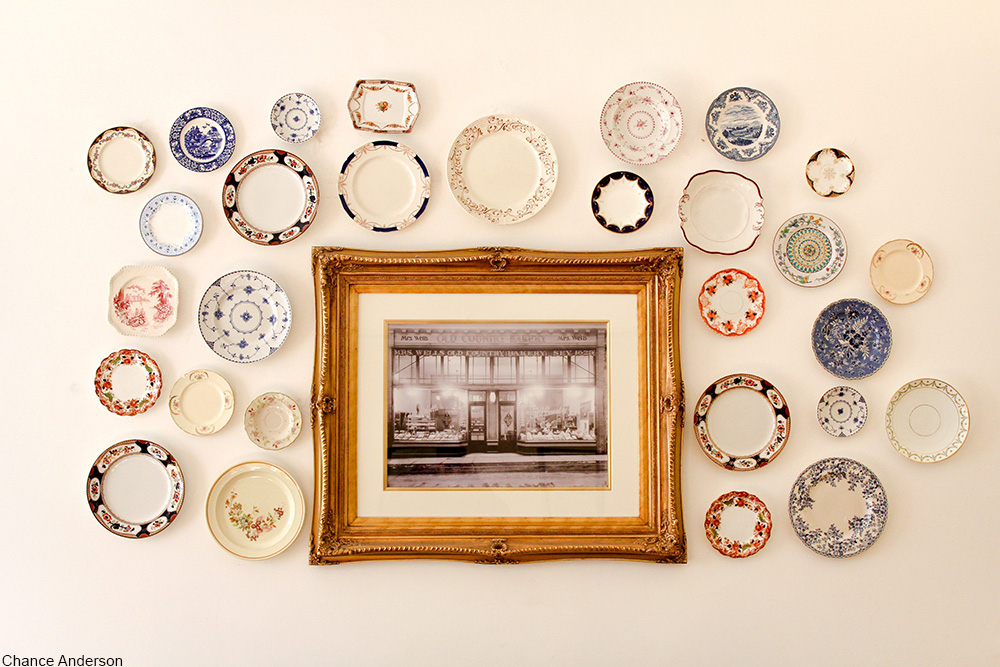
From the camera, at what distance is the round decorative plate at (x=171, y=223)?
5.97 feet

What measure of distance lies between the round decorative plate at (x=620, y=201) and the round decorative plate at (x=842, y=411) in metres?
0.73

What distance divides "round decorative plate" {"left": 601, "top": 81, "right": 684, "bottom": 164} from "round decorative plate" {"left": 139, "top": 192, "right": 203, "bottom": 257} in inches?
47.1

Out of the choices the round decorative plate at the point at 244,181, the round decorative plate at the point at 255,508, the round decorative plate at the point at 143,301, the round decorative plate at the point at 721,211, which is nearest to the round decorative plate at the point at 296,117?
the round decorative plate at the point at 244,181

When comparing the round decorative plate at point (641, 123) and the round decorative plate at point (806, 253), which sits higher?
the round decorative plate at point (641, 123)

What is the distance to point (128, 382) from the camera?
1.81m

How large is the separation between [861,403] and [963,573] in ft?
1.91

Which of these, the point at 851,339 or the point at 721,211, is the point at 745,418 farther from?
the point at 721,211

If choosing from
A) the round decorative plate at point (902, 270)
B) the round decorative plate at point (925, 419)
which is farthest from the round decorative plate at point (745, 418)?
the round decorative plate at point (902, 270)

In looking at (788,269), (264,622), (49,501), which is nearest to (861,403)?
(788,269)

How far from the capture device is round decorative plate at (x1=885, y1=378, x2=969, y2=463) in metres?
1.84

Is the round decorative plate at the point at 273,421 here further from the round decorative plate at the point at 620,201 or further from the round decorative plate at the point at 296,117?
the round decorative plate at the point at 620,201

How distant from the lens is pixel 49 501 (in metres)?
1.81

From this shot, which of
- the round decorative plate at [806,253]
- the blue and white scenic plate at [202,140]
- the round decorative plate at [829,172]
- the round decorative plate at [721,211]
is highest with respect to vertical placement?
the blue and white scenic plate at [202,140]

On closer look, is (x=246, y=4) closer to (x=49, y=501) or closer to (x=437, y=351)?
(x=437, y=351)
